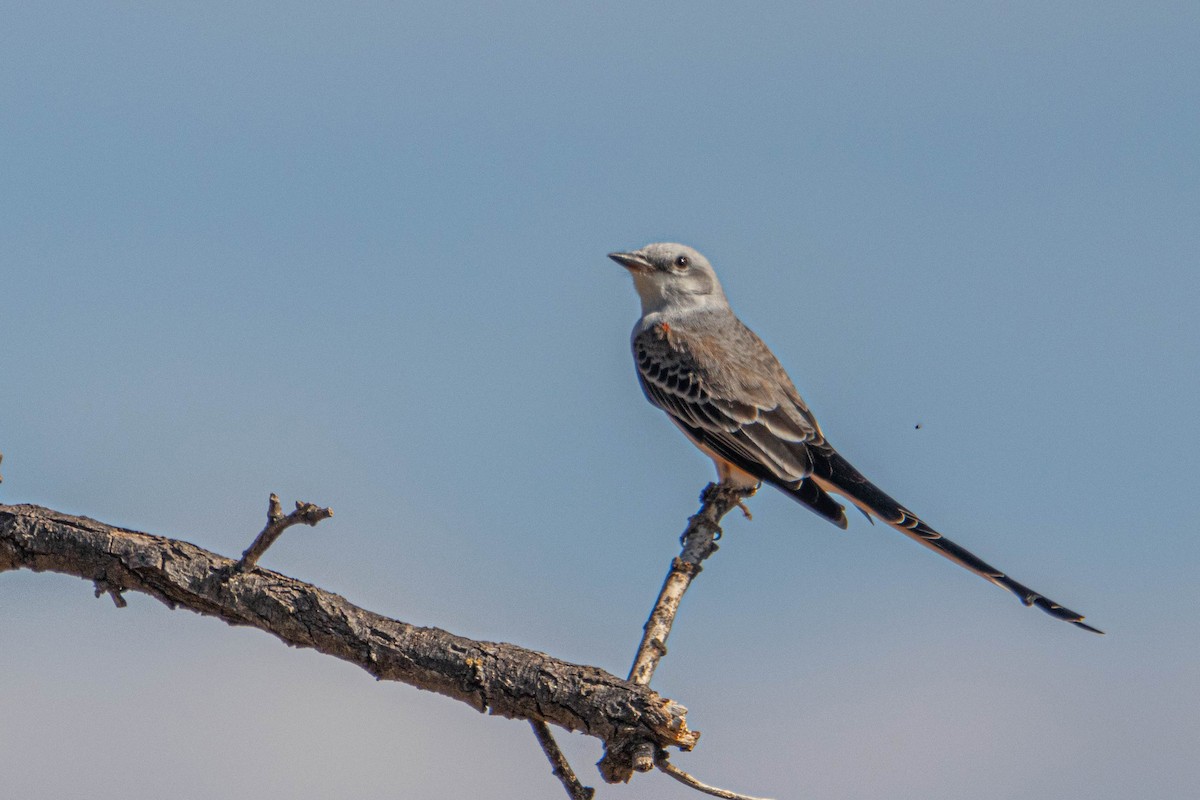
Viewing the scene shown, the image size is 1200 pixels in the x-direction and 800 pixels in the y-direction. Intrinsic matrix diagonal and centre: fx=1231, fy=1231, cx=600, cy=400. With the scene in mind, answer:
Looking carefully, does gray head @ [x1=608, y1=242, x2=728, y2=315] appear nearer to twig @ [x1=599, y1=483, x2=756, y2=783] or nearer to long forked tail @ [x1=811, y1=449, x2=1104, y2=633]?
long forked tail @ [x1=811, y1=449, x2=1104, y2=633]

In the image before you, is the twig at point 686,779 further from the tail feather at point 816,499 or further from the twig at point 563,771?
the tail feather at point 816,499

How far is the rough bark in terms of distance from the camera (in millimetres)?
6918

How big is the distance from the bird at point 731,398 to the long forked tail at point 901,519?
0.03 ft

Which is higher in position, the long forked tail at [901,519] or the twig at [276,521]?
the long forked tail at [901,519]

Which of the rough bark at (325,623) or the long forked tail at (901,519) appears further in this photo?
the long forked tail at (901,519)

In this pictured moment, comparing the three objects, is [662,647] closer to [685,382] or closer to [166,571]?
[166,571]

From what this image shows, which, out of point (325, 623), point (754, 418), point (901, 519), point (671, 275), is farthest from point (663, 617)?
point (671, 275)

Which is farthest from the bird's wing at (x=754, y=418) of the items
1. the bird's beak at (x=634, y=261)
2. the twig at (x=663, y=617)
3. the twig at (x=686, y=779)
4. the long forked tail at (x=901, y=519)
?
the twig at (x=686, y=779)

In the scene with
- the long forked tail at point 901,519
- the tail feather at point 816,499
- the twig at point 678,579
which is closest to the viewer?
the twig at point 678,579

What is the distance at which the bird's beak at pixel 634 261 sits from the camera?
14352 mm

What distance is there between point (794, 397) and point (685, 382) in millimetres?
1201

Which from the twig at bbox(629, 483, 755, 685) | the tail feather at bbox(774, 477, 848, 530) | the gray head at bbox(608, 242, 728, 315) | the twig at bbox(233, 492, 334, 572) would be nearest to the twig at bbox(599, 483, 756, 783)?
the twig at bbox(629, 483, 755, 685)

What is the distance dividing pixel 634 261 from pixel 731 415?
2.63 m

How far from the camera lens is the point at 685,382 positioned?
13.2 metres
